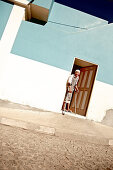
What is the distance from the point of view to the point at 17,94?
4641mm

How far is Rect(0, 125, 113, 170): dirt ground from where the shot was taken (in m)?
1.39

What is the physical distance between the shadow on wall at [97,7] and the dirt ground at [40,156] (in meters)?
5.87

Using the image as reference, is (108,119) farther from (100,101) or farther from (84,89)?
(84,89)

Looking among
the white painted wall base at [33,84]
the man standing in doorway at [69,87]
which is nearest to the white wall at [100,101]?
the man standing in doorway at [69,87]

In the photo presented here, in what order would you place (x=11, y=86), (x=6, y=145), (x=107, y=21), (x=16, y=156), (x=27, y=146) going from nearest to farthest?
(x=16, y=156) < (x=6, y=145) < (x=27, y=146) < (x=11, y=86) < (x=107, y=21)

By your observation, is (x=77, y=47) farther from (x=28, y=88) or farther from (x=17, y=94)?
(x=17, y=94)

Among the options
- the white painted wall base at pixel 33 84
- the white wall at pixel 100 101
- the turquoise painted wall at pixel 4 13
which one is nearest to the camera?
the white painted wall base at pixel 33 84

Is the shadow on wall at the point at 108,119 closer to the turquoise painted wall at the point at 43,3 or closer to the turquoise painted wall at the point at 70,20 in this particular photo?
the turquoise painted wall at the point at 70,20

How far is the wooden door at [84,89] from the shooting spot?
5.39 metres

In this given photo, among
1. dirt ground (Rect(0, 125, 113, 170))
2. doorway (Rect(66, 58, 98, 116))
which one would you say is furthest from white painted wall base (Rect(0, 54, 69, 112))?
dirt ground (Rect(0, 125, 113, 170))

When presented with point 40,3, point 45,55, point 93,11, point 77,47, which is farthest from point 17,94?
point 93,11

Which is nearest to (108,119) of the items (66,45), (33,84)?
(33,84)

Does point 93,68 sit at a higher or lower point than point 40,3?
lower

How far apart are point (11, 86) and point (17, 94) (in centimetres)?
39
